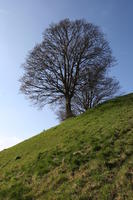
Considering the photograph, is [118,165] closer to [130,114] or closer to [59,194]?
[59,194]

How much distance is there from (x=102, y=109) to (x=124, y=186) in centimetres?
1150

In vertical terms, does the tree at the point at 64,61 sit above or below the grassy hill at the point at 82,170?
above

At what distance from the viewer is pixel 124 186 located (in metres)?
6.63

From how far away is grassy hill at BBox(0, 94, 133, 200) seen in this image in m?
7.02

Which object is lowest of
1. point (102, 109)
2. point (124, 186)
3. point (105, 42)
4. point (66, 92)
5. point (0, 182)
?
point (124, 186)

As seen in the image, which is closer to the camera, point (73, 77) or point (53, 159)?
point (53, 159)

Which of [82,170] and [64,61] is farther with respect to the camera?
[64,61]

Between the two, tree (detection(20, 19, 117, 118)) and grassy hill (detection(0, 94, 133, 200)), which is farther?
tree (detection(20, 19, 117, 118))

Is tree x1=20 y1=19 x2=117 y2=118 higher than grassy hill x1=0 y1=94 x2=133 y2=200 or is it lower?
higher

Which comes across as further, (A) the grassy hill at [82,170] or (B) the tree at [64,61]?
(B) the tree at [64,61]

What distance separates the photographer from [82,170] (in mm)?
8547

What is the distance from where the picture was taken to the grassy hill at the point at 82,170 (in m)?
7.02

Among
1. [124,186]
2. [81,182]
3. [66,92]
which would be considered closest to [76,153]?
[81,182]

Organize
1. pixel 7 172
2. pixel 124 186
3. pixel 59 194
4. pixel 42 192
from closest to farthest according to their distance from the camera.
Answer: pixel 124 186, pixel 59 194, pixel 42 192, pixel 7 172
